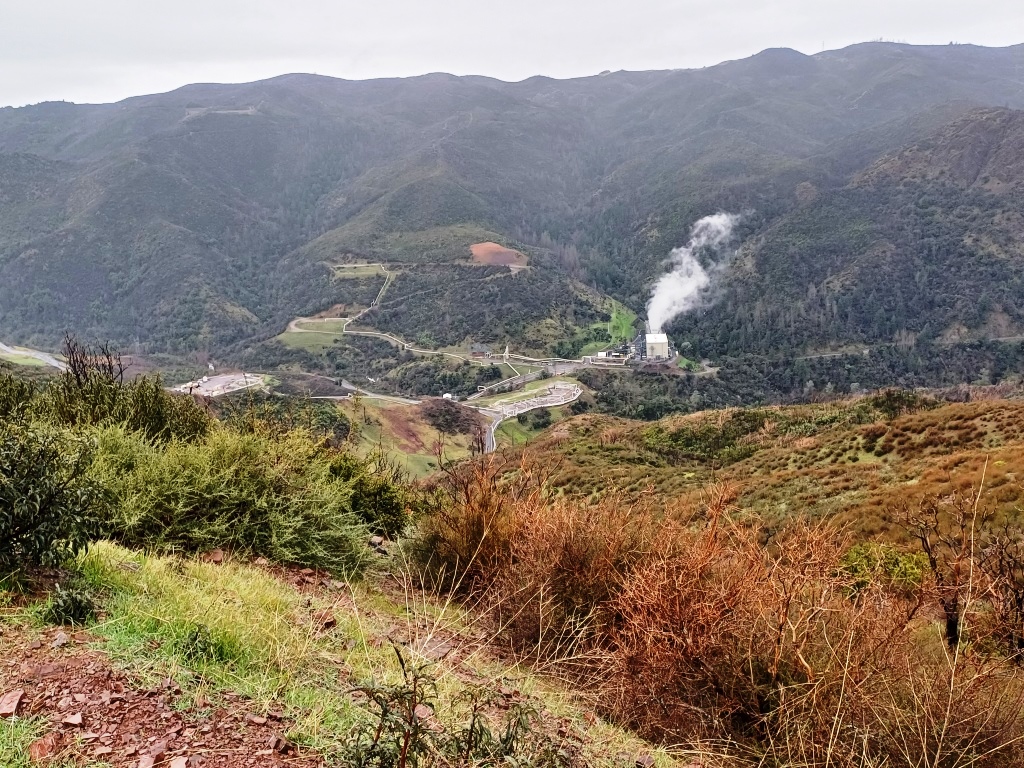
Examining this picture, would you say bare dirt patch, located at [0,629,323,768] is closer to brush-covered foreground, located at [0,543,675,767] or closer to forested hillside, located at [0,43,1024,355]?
brush-covered foreground, located at [0,543,675,767]

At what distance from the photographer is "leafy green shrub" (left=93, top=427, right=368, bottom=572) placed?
5.56m

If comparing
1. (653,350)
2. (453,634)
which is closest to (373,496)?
(453,634)

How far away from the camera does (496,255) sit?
4245 inches

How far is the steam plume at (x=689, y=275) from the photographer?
10525cm

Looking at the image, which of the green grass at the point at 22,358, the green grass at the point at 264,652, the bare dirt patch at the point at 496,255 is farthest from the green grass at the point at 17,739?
the green grass at the point at 22,358

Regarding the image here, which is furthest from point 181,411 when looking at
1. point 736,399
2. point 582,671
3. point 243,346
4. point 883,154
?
point 883,154

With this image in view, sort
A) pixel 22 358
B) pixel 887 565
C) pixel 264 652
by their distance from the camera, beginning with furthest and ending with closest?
pixel 22 358, pixel 887 565, pixel 264 652

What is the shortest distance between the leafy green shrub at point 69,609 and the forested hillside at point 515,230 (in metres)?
82.0

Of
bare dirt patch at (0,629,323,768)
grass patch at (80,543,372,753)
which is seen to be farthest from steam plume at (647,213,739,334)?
bare dirt patch at (0,629,323,768)

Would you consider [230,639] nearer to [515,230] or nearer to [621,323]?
[621,323]

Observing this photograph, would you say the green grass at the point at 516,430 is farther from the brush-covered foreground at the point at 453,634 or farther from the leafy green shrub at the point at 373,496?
the brush-covered foreground at the point at 453,634

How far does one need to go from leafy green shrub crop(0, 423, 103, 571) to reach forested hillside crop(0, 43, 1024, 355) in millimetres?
81539

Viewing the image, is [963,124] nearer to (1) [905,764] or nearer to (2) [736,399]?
(2) [736,399]

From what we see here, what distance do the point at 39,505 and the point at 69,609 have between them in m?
0.67
